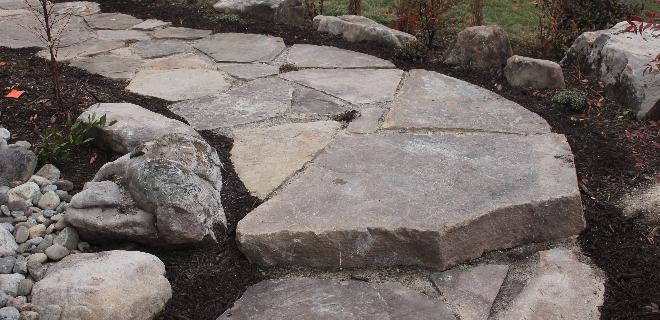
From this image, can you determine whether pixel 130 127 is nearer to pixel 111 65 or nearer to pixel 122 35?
pixel 111 65

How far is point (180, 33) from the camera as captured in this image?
5.34 m

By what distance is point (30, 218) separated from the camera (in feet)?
8.45

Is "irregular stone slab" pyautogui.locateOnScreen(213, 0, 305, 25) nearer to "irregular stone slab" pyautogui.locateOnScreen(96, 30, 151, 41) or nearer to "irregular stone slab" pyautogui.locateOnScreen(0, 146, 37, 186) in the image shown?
"irregular stone slab" pyautogui.locateOnScreen(96, 30, 151, 41)

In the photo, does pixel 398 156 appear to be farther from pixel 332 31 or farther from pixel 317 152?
pixel 332 31

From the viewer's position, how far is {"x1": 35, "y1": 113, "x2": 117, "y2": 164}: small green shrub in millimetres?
3006

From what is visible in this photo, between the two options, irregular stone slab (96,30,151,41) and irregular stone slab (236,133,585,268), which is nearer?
irregular stone slab (236,133,585,268)

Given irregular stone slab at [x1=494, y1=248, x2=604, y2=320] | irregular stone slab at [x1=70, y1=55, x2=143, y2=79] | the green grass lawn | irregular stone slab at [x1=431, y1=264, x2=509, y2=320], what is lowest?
the green grass lawn

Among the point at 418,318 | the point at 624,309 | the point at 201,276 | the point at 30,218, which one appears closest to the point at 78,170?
the point at 30,218

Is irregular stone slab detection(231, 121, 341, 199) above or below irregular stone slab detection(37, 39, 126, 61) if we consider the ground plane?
below

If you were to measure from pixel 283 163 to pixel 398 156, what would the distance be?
1.81 feet

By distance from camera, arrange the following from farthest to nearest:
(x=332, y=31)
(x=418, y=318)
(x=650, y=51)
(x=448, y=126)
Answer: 1. (x=332, y=31)
2. (x=650, y=51)
3. (x=448, y=126)
4. (x=418, y=318)

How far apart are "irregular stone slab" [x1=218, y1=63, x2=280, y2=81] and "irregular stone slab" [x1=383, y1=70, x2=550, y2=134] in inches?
37.8

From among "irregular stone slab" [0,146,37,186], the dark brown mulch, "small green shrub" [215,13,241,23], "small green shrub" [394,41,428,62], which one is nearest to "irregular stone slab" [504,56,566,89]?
the dark brown mulch

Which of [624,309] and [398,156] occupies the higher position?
[398,156]
